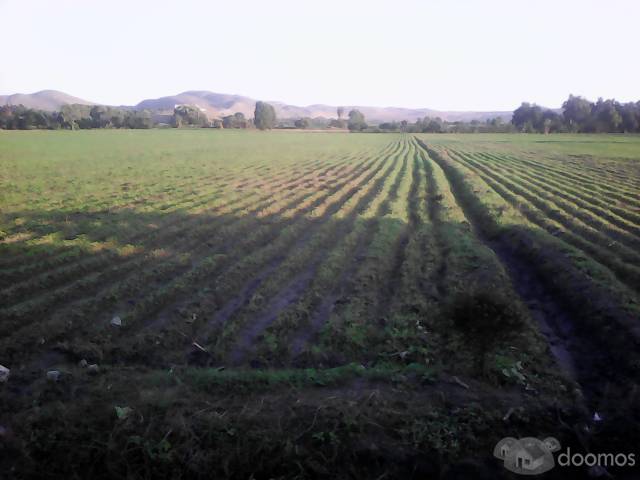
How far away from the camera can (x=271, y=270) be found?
43.0 feet

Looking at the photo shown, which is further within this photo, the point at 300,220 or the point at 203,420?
the point at 300,220

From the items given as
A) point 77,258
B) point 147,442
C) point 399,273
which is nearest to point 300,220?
point 399,273

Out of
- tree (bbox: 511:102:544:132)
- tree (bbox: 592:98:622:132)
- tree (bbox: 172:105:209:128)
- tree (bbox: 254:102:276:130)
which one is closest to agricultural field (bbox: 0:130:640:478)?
tree (bbox: 592:98:622:132)

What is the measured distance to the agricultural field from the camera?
5629mm

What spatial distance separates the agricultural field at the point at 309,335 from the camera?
5629 mm

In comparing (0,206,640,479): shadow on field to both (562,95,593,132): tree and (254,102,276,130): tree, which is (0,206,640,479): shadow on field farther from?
(254,102,276,130): tree

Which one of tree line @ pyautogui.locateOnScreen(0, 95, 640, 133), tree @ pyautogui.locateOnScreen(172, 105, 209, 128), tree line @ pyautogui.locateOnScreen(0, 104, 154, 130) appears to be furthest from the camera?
tree @ pyautogui.locateOnScreen(172, 105, 209, 128)

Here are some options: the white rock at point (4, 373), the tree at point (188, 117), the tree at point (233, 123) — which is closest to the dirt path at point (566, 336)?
the white rock at point (4, 373)

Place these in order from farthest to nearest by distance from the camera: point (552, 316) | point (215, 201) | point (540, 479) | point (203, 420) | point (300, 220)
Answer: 1. point (215, 201)
2. point (300, 220)
3. point (552, 316)
4. point (203, 420)
5. point (540, 479)

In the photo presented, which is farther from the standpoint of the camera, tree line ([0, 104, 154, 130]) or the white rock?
tree line ([0, 104, 154, 130])

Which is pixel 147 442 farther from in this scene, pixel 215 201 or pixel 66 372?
pixel 215 201

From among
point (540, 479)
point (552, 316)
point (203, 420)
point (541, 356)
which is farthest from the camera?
point (552, 316)

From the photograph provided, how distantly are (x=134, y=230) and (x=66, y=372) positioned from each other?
370 inches

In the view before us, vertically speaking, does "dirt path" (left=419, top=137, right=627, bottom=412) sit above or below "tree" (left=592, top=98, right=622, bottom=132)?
below
